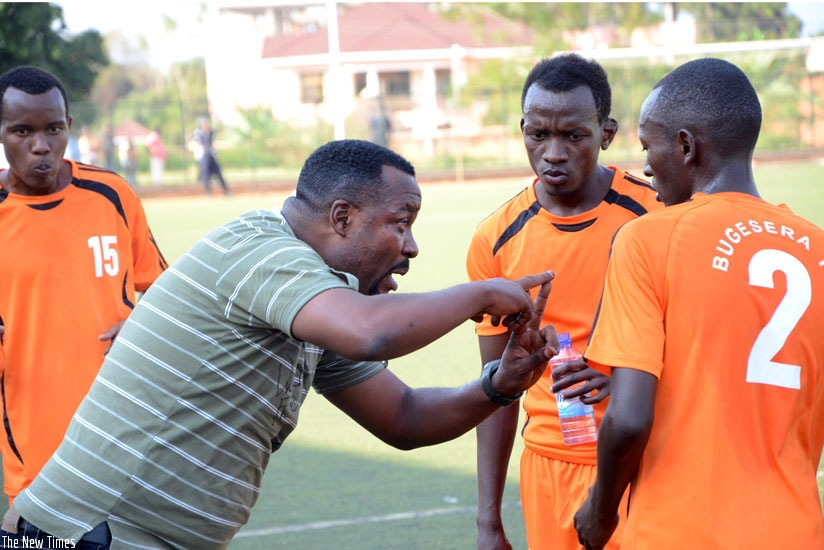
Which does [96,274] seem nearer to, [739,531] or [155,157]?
[739,531]

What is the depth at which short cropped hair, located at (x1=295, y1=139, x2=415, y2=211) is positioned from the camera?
281cm

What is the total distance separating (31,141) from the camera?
481 centimetres

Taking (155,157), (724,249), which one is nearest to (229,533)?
(724,249)

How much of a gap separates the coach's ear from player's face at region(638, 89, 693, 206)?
32.6 inches

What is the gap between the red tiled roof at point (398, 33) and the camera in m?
60.4

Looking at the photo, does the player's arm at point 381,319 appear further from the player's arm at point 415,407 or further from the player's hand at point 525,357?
the player's arm at point 415,407

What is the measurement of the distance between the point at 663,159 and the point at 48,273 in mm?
3146

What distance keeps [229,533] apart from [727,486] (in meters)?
1.37

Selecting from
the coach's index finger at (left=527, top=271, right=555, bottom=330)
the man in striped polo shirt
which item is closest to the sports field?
the coach's index finger at (left=527, top=271, right=555, bottom=330)

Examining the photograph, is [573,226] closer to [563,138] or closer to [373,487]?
[563,138]

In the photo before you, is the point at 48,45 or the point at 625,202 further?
the point at 48,45

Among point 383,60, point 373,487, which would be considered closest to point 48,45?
point 383,60

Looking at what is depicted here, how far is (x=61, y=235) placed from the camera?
4.82 metres

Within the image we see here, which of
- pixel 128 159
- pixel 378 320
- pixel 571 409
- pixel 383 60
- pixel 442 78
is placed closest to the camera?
pixel 378 320
